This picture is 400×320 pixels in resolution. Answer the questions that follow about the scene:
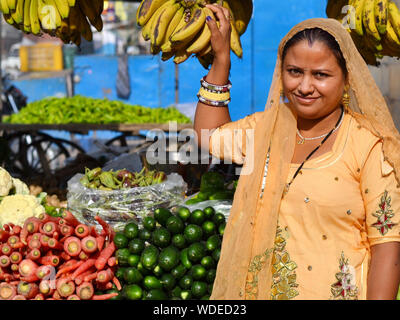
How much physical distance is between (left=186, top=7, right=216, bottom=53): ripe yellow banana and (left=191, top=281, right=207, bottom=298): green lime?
1.03 meters

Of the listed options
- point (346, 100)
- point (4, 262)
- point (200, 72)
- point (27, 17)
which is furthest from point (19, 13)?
point (200, 72)

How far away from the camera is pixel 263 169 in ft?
6.11

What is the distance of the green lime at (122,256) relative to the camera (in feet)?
7.31

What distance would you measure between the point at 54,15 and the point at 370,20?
5.07ft

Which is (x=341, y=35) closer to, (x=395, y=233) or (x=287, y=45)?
(x=287, y=45)

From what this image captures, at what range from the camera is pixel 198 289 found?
2.09 metres

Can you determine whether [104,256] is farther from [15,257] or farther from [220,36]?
[220,36]

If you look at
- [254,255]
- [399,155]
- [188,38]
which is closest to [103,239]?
[254,255]

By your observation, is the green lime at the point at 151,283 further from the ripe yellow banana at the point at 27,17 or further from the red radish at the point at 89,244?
the ripe yellow banana at the point at 27,17

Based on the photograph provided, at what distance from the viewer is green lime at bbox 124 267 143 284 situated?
2.15m

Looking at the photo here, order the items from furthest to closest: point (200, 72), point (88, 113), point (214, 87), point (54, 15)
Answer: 1. point (200, 72)
2. point (88, 113)
3. point (54, 15)
4. point (214, 87)

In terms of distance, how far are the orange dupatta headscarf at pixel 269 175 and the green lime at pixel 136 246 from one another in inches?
19.6

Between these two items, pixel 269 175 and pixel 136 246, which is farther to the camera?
pixel 136 246

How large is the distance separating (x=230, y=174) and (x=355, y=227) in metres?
1.71
